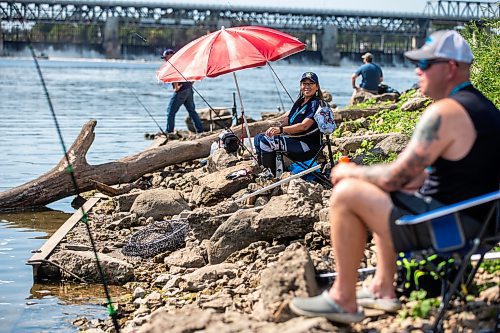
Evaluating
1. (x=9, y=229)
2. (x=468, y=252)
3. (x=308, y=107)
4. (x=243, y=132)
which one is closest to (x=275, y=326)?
(x=468, y=252)

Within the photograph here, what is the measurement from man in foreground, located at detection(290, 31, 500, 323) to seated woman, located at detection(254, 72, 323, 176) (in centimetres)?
520

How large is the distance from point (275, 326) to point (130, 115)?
2619 centimetres

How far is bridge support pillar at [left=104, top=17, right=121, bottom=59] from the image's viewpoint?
124188 millimetres

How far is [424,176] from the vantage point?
5234 mm

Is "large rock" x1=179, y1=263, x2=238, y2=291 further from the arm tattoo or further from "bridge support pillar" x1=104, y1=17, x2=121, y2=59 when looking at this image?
"bridge support pillar" x1=104, y1=17, x2=121, y2=59

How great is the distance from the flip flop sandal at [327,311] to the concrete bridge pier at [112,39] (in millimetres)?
120214

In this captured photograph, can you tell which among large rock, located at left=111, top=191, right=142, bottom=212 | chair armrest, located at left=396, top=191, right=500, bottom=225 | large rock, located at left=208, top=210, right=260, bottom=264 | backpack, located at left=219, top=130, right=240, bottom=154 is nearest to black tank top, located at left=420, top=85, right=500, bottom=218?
chair armrest, located at left=396, top=191, right=500, bottom=225

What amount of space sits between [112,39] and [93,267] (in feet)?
389

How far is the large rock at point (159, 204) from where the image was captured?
11203mm

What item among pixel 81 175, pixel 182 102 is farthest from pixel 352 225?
pixel 182 102

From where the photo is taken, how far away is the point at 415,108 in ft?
48.5

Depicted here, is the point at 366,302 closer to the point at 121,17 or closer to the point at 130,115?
the point at 130,115

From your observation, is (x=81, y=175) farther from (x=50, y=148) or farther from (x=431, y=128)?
(x=431, y=128)

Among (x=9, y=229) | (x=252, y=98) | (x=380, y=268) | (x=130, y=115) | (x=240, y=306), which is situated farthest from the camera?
(x=252, y=98)
